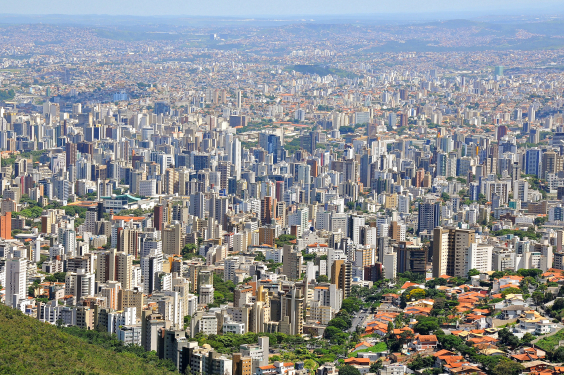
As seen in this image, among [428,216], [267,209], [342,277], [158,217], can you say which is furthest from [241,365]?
[267,209]

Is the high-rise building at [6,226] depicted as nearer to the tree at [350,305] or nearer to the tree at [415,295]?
the tree at [350,305]

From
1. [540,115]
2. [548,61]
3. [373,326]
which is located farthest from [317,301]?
[548,61]

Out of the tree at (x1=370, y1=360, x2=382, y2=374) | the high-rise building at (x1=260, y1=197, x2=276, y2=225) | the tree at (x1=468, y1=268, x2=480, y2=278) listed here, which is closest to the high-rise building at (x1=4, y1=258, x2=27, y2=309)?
the tree at (x1=370, y1=360, x2=382, y2=374)

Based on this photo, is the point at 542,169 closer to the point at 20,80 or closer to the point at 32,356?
the point at 32,356

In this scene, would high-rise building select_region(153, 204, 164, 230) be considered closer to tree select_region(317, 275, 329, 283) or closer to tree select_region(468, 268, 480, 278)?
tree select_region(317, 275, 329, 283)

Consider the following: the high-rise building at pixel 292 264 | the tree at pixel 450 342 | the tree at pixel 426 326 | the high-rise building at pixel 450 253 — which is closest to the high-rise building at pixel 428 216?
the high-rise building at pixel 450 253
